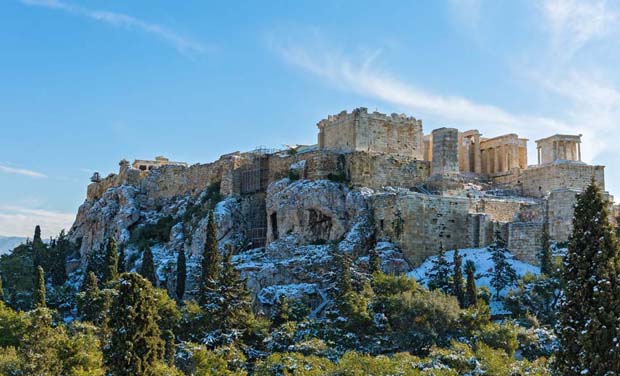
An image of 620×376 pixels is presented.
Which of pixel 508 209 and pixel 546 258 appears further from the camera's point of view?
pixel 508 209

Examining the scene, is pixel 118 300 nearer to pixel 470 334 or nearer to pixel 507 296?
pixel 470 334

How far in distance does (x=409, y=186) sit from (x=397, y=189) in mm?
2142

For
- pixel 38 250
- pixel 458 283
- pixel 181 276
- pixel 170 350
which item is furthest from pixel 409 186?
pixel 38 250

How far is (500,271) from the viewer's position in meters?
45.1

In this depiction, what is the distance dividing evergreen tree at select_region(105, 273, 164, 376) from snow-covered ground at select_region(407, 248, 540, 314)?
19131mm

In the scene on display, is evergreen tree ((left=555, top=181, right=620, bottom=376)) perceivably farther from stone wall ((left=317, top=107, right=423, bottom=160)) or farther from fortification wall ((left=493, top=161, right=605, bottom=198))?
stone wall ((left=317, top=107, right=423, bottom=160))

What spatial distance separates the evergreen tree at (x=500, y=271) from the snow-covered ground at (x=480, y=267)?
0.36 meters

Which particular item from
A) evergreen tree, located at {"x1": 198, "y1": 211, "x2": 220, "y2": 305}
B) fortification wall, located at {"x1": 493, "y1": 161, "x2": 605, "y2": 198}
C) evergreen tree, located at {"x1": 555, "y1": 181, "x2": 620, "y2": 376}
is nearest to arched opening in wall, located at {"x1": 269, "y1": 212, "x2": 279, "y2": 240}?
evergreen tree, located at {"x1": 198, "y1": 211, "x2": 220, "y2": 305}

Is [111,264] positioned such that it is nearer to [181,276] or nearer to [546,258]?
[181,276]

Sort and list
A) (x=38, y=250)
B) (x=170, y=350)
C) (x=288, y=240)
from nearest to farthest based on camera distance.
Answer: (x=170, y=350) < (x=288, y=240) < (x=38, y=250)

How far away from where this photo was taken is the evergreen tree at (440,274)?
44719 millimetres

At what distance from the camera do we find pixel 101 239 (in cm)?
6969

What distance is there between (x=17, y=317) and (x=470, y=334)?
73.1 feet

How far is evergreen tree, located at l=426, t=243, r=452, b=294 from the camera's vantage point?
44.7 m
